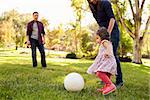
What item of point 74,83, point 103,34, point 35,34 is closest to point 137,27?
point 35,34

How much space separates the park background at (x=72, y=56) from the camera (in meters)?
6.21

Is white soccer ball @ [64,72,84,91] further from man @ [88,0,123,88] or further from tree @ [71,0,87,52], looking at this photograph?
tree @ [71,0,87,52]

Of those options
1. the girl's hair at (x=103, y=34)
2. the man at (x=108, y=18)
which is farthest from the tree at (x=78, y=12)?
the girl's hair at (x=103, y=34)

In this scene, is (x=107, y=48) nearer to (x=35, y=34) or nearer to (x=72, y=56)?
(x=35, y=34)

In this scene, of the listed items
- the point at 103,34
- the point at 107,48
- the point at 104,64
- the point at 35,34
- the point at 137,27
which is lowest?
the point at 104,64

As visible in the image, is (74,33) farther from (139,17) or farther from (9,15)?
(9,15)

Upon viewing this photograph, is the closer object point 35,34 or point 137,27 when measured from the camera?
point 35,34

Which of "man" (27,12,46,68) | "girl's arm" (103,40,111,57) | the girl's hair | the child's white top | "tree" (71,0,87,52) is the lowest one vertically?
the child's white top

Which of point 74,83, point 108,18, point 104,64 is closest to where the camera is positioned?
point 74,83

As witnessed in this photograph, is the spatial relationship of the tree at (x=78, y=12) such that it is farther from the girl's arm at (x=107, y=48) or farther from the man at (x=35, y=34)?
the girl's arm at (x=107, y=48)

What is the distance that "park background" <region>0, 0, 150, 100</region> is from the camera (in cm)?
621

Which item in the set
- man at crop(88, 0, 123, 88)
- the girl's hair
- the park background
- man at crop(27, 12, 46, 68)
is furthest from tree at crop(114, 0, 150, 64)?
the girl's hair

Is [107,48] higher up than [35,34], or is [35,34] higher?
[35,34]

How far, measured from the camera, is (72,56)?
3534cm
